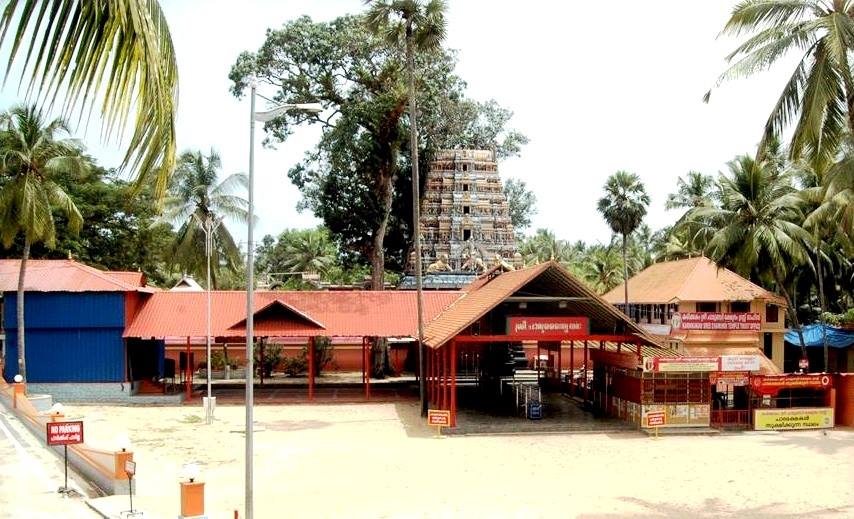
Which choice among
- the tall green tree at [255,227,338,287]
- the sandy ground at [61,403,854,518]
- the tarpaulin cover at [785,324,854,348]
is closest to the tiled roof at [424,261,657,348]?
the sandy ground at [61,403,854,518]

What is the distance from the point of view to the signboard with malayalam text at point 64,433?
15.0 m

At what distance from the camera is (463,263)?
49125 mm

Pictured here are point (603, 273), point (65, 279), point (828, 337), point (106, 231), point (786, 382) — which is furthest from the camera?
point (603, 273)

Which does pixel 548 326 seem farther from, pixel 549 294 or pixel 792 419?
pixel 792 419

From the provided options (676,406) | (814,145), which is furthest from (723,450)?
(814,145)

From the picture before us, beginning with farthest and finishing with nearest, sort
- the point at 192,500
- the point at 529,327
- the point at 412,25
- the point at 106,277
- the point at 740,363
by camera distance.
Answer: the point at 106,277 → the point at 412,25 → the point at 740,363 → the point at 529,327 → the point at 192,500

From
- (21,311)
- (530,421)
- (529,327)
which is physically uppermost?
(21,311)

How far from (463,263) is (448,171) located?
19.9ft

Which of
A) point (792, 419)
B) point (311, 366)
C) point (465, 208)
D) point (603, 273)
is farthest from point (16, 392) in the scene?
point (603, 273)

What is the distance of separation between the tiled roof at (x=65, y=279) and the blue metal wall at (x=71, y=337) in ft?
0.88

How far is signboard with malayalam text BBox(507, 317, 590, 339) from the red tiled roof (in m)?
8.12

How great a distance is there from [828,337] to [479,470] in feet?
83.3

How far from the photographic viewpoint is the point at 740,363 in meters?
23.7

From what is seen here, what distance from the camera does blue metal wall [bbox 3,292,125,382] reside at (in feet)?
97.7
